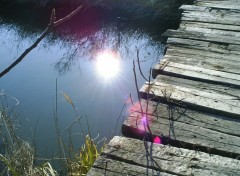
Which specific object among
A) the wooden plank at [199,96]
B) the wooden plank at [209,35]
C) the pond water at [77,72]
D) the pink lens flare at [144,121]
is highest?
the wooden plank at [209,35]

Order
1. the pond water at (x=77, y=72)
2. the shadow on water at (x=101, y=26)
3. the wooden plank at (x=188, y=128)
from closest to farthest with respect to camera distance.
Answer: the wooden plank at (x=188, y=128) < the pond water at (x=77, y=72) < the shadow on water at (x=101, y=26)

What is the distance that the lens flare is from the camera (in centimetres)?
561

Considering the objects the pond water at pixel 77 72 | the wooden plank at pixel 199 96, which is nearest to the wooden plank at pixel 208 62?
the wooden plank at pixel 199 96

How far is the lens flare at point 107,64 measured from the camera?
5.61 metres

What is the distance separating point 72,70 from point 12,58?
1.42 m

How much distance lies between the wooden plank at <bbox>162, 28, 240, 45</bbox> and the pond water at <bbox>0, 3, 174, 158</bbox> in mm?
672

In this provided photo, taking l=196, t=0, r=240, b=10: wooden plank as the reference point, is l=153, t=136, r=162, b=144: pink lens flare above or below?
below

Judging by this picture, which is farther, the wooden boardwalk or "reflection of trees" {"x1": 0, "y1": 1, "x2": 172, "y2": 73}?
"reflection of trees" {"x1": 0, "y1": 1, "x2": 172, "y2": 73}

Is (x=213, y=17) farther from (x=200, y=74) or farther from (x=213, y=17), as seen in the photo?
(x=200, y=74)

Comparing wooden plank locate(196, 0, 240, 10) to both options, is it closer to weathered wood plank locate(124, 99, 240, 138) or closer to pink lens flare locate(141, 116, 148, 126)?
weathered wood plank locate(124, 99, 240, 138)

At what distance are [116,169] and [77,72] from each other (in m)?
4.35

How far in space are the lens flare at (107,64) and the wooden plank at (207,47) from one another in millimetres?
2194

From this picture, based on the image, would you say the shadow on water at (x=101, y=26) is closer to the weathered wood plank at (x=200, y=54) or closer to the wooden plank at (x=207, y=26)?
the wooden plank at (x=207, y=26)

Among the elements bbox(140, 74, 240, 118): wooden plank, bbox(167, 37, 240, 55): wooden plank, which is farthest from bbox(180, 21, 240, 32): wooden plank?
bbox(140, 74, 240, 118): wooden plank
